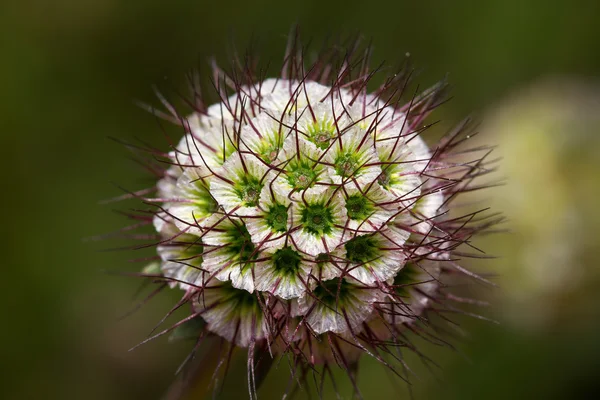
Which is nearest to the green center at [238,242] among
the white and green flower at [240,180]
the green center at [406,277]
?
the white and green flower at [240,180]

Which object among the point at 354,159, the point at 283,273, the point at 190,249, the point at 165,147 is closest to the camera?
the point at 283,273

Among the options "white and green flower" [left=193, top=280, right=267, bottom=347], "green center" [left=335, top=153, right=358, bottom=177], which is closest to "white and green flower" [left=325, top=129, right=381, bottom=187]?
"green center" [left=335, top=153, right=358, bottom=177]

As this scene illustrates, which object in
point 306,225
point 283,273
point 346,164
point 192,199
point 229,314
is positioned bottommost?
point 229,314

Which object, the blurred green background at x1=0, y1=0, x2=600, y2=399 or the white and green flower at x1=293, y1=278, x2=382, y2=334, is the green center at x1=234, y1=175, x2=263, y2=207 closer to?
the white and green flower at x1=293, y1=278, x2=382, y2=334

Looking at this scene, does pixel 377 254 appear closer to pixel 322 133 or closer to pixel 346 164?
pixel 346 164

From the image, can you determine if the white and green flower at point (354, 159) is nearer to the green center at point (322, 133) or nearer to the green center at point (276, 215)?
the green center at point (322, 133)

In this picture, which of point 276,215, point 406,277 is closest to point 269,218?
point 276,215

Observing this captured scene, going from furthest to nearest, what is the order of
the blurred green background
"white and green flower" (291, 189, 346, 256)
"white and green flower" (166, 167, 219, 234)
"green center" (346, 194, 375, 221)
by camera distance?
1. the blurred green background
2. "white and green flower" (166, 167, 219, 234)
3. "green center" (346, 194, 375, 221)
4. "white and green flower" (291, 189, 346, 256)

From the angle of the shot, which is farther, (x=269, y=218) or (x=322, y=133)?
(x=322, y=133)

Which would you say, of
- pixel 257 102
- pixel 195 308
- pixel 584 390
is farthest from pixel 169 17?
Answer: pixel 584 390
